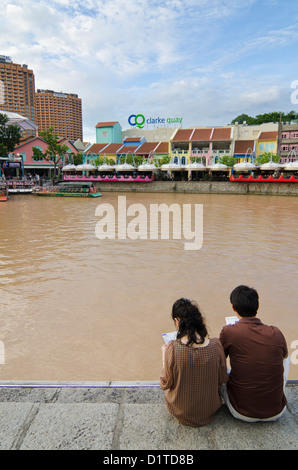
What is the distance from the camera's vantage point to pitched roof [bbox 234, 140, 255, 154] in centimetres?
3634

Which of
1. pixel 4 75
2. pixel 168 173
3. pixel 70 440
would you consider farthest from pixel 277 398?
pixel 4 75

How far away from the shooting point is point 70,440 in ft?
6.37

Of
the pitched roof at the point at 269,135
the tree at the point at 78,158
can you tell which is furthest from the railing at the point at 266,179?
the tree at the point at 78,158

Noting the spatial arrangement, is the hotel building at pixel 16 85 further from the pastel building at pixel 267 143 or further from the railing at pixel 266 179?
the railing at pixel 266 179

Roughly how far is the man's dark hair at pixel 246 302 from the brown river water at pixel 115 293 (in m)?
1.96

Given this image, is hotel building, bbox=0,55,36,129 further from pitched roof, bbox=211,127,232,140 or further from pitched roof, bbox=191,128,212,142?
pitched roof, bbox=211,127,232,140

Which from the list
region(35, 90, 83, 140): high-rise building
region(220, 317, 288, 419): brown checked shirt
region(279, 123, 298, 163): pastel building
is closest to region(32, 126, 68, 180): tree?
region(279, 123, 298, 163): pastel building

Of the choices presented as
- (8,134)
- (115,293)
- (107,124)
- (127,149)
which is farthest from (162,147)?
(115,293)

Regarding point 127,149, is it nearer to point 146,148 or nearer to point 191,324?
point 146,148

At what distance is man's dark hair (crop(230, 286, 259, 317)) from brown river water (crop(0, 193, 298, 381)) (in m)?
1.96

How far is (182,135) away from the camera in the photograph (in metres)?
39.0

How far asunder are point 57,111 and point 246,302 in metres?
123
